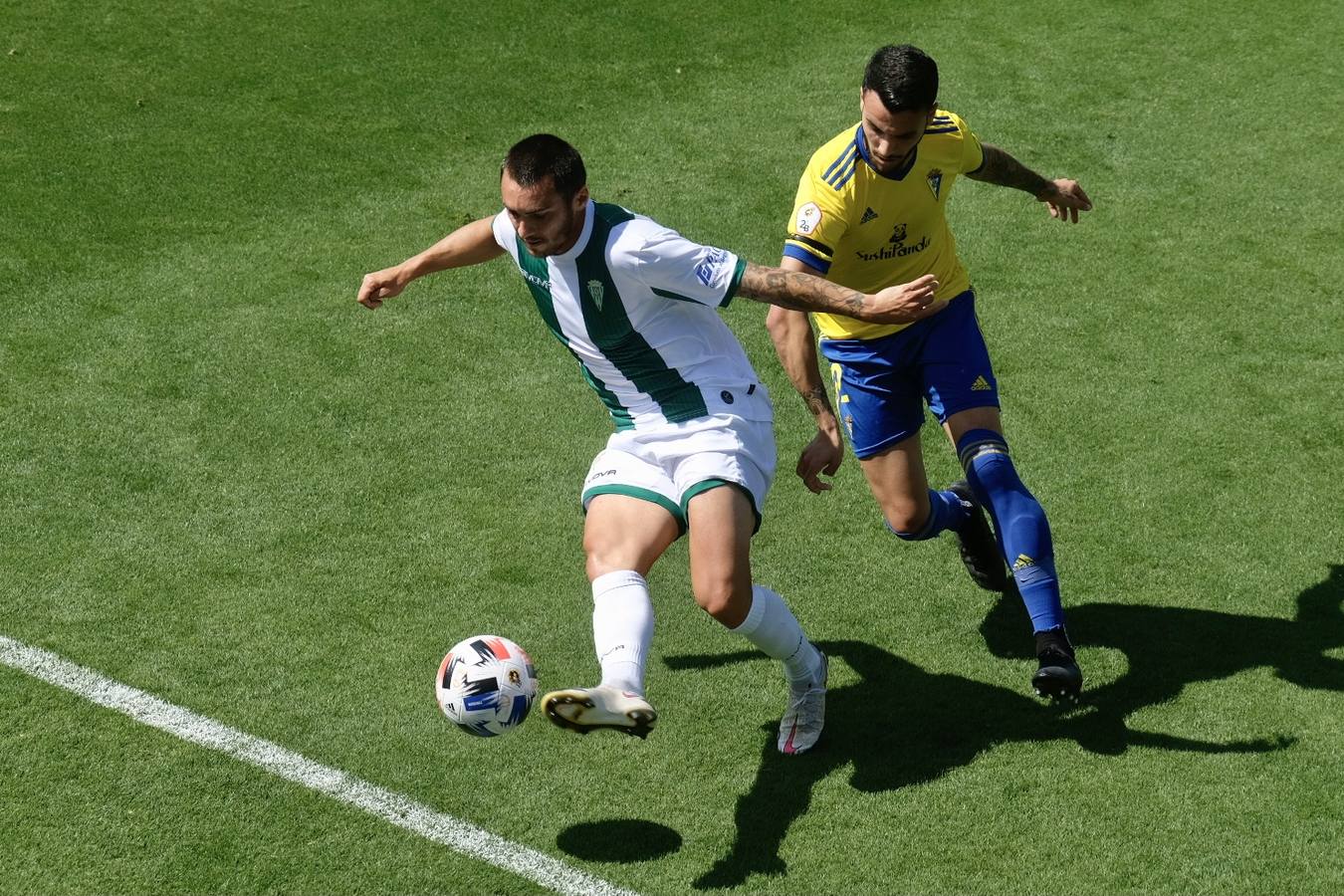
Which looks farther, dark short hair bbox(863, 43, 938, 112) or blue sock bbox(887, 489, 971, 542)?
blue sock bbox(887, 489, 971, 542)

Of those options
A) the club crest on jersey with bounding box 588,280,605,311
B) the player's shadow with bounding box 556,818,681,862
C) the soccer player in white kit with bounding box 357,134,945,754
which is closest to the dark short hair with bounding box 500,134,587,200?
the soccer player in white kit with bounding box 357,134,945,754

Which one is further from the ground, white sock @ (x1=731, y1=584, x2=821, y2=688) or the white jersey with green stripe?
the white jersey with green stripe

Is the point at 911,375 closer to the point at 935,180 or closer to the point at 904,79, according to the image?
the point at 935,180

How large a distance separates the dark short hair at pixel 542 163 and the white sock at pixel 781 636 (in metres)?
1.76

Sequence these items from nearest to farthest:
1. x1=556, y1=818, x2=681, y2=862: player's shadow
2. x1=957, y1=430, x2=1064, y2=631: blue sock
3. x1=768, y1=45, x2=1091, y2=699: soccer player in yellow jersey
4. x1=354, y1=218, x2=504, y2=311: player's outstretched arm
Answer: x1=556, y1=818, x2=681, y2=862: player's shadow
x1=768, y1=45, x2=1091, y2=699: soccer player in yellow jersey
x1=957, y1=430, x2=1064, y2=631: blue sock
x1=354, y1=218, x2=504, y2=311: player's outstretched arm

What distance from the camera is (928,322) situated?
6852mm

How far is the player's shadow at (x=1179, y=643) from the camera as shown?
21.4 ft

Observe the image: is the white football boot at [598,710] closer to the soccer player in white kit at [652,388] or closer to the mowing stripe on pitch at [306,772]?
the soccer player in white kit at [652,388]

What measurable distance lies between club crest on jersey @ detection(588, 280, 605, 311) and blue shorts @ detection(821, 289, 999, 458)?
148cm

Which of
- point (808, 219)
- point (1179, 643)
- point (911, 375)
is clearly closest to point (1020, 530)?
point (911, 375)

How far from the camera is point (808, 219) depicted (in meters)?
6.52

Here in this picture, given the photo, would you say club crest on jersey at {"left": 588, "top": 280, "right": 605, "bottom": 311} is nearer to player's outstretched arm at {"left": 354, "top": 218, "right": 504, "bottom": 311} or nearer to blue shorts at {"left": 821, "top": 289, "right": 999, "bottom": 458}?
player's outstretched arm at {"left": 354, "top": 218, "right": 504, "bottom": 311}

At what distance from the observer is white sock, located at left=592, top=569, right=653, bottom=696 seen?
5.53m

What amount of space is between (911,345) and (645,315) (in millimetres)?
1444
